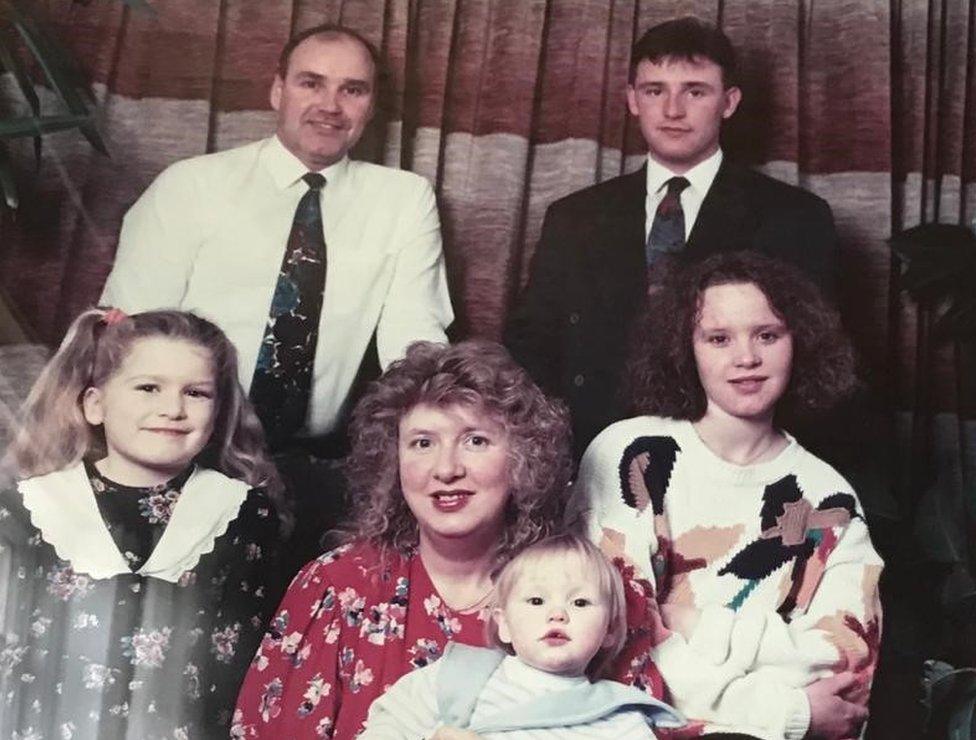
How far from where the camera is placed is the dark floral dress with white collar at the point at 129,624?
1.90 m

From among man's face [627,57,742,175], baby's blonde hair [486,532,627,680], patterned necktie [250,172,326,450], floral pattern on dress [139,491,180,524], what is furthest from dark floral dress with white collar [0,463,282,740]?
man's face [627,57,742,175]

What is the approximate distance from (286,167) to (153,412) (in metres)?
0.42

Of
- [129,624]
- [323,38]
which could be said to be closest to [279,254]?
[323,38]

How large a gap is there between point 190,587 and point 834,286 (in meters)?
1.03

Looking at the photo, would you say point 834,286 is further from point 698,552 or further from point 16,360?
point 16,360

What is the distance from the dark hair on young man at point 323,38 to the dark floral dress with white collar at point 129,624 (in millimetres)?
645

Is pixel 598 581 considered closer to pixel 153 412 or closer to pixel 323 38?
pixel 153 412

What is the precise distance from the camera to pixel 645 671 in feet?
6.24

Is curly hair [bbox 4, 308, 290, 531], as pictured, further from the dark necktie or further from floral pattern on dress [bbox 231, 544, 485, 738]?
the dark necktie

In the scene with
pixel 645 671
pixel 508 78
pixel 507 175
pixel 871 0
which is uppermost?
pixel 871 0

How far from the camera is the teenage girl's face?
1991 mm

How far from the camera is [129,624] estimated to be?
6.31 ft

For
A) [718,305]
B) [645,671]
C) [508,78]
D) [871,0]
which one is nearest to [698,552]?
[645,671]

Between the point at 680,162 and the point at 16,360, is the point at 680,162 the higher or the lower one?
the higher one
